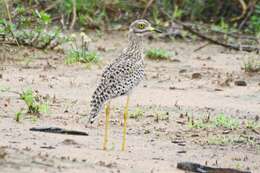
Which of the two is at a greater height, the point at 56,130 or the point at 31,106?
the point at 31,106

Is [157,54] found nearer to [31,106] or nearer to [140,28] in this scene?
[140,28]

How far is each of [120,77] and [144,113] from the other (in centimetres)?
159

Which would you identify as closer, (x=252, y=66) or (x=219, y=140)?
(x=219, y=140)

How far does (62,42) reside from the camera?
503 inches

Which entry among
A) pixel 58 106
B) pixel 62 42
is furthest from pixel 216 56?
pixel 58 106

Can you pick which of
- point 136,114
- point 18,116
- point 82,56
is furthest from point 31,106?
point 82,56

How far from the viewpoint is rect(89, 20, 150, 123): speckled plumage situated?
7871 millimetres

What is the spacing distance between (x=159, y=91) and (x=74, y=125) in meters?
2.58

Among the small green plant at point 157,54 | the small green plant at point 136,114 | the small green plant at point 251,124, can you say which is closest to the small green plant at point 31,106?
the small green plant at point 136,114

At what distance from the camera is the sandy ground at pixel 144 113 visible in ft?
23.0

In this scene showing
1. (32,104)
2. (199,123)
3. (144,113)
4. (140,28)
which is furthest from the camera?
(144,113)

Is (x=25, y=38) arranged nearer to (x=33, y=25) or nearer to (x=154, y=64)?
(x=33, y=25)

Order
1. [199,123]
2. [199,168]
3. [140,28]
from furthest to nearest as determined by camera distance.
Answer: [199,123] < [140,28] < [199,168]

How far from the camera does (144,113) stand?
9.60 m
